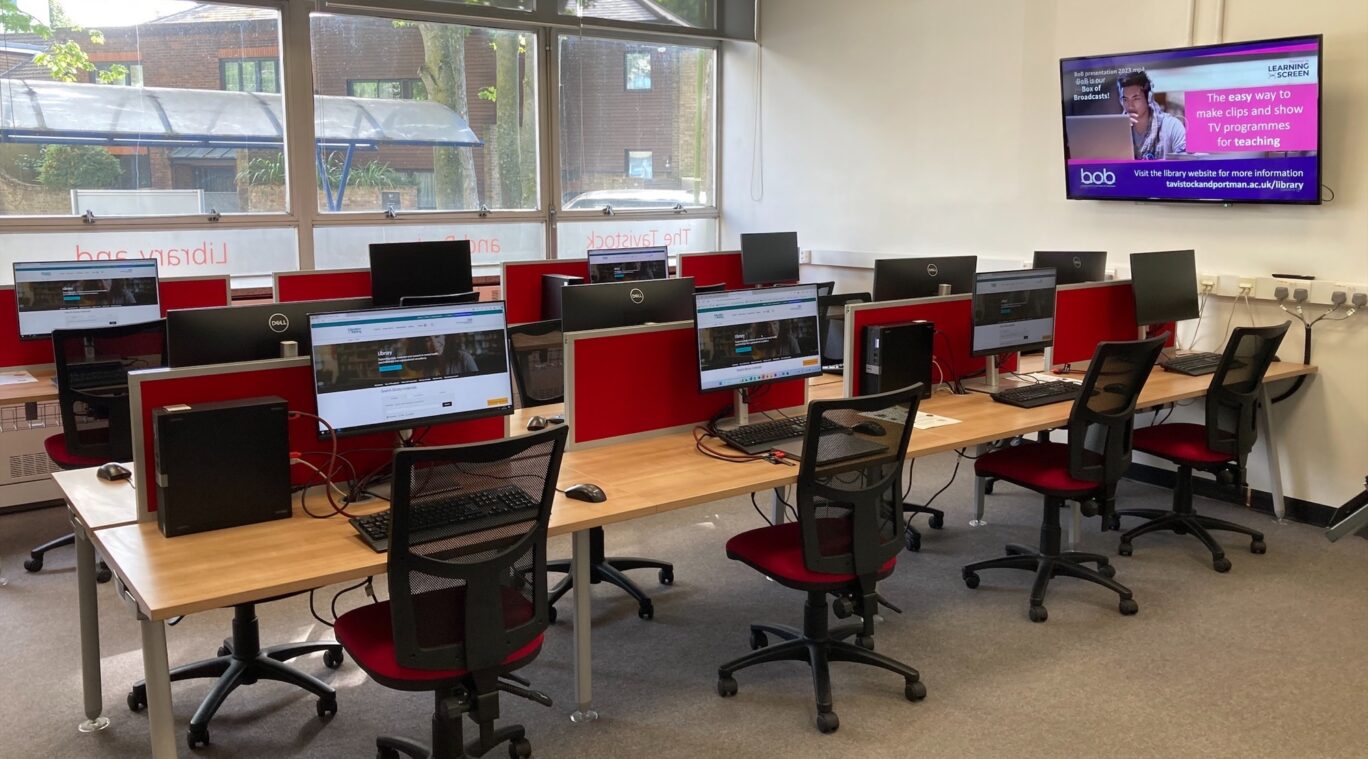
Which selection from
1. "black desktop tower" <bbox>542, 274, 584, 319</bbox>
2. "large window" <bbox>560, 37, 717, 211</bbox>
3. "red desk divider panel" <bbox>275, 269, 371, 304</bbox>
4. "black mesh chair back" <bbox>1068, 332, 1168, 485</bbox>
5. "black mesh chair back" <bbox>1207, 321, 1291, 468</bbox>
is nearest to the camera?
"black mesh chair back" <bbox>1068, 332, 1168, 485</bbox>

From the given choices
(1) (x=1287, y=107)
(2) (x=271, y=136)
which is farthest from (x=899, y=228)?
(2) (x=271, y=136)

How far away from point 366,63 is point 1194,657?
565cm

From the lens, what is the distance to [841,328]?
16.1 feet

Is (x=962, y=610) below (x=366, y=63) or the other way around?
below

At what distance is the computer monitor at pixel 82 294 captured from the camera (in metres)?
4.51

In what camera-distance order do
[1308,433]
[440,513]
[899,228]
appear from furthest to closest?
Result: [899,228] < [1308,433] < [440,513]

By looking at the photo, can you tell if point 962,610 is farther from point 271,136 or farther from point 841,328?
point 271,136

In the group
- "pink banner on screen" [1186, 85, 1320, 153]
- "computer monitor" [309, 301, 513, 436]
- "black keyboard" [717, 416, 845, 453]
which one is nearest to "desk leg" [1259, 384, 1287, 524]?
"pink banner on screen" [1186, 85, 1320, 153]

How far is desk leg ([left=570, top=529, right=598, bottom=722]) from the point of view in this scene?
2.96 m

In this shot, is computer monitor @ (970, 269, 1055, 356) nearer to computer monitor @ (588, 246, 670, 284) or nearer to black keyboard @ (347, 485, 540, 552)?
computer monitor @ (588, 246, 670, 284)

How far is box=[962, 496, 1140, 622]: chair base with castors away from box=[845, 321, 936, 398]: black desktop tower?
27.4 inches

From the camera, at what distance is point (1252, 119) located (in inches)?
192

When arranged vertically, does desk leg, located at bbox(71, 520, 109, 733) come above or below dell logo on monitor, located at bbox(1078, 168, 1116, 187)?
below

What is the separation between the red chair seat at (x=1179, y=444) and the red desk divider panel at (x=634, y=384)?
1889 millimetres
